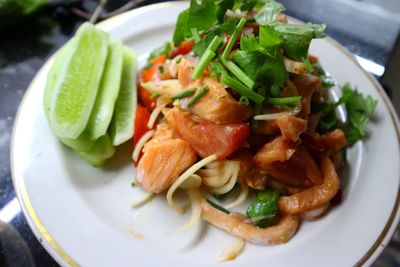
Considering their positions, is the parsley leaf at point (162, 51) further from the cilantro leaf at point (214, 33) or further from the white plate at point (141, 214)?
the white plate at point (141, 214)

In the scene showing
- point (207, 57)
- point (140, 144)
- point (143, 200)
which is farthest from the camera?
point (140, 144)

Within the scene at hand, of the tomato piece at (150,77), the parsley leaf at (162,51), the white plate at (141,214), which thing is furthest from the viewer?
the parsley leaf at (162,51)

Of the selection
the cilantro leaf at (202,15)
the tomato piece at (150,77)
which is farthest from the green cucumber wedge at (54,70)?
the cilantro leaf at (202,15)

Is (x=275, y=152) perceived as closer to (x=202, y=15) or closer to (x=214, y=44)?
(x=214, y=44)

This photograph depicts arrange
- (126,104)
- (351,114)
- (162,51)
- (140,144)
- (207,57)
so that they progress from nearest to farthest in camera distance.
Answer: (207,57), (140,144), (126,104), (351,114), (162,51)

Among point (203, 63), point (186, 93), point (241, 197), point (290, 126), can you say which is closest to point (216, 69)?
point (203, 63)

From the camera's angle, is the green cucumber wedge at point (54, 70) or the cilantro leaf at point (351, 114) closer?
the green cucumber wedge at point (54, 70)
